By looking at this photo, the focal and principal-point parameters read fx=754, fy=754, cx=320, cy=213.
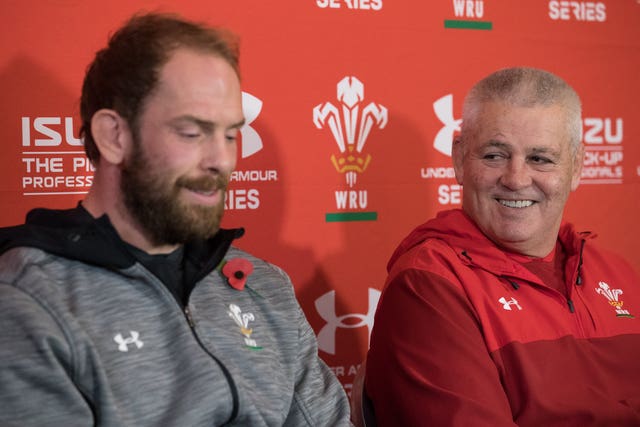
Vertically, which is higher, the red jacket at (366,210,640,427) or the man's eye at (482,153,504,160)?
the man's eye at (482,153,504,160)

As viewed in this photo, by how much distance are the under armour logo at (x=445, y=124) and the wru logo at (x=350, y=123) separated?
0.73 feet

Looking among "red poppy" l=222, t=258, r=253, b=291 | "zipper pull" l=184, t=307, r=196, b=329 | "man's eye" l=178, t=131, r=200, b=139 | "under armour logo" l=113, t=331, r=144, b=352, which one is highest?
"man's eye" l=178, t=131, r=200, b=139

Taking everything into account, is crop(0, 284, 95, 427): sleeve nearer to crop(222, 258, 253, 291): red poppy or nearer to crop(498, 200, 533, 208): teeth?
crop(222, 258, 253, 291): red poppy

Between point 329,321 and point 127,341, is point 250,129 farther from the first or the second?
point 127,341

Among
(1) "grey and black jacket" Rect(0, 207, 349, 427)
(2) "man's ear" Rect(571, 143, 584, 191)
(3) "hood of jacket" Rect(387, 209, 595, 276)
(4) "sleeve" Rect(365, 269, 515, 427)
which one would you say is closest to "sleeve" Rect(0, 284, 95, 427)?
(1) "grey and black jacket" Rect(0, 207, 349, 427)

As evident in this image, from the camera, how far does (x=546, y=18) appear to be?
254 cm

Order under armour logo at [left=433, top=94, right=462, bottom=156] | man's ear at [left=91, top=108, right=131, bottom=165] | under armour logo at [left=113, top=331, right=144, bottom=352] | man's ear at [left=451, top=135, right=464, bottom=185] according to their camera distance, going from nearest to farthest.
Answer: under armour logo at [left=113, top=331, right=144, bottom=352] → man's ear at [left=91, top=108, right=131, bottom=165] → man's ear at [left=451, top=135, right=464, bottom=185] → under armour logo at [left=433, top=94, right=462, bottom=156]

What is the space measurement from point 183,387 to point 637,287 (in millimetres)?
1303

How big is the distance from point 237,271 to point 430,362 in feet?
1.46

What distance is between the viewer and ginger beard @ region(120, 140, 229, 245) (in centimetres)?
137

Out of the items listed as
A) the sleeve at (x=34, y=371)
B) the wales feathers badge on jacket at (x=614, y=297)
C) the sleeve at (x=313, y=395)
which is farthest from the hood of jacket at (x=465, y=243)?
the sleeve at (x=34, y=371)

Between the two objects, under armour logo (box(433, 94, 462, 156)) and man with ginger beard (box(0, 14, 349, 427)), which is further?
under armour logo (box(433, 94, 462, 156))

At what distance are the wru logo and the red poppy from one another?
712 millimetres

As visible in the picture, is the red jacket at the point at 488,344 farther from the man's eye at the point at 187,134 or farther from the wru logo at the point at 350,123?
the man's eye at the point at 187,134
